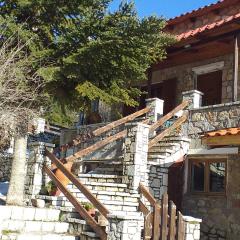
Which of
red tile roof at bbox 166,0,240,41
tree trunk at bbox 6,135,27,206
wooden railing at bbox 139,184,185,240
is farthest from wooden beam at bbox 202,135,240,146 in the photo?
red tile roof at bbox 166,0,240,41

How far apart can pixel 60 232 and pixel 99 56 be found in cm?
396

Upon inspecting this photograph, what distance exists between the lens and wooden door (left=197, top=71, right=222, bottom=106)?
15.4m

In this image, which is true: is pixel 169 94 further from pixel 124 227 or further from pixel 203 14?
pixel 124 227

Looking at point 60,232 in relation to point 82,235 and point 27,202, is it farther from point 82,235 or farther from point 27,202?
point 27,202

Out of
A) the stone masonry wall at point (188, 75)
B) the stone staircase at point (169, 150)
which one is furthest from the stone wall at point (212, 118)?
the stone masonry wall at point (188, 75)

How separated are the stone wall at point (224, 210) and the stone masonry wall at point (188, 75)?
3.81m

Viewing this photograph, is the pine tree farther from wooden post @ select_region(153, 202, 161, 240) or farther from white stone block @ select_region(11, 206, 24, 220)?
wooden post @ select_region(153, 202, 161, 240)

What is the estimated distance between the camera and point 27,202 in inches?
437

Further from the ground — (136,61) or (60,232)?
(136,61)

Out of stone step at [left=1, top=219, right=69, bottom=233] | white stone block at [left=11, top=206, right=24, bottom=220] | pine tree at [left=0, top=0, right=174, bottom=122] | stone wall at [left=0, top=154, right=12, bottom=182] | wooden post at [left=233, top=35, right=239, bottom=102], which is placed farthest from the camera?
stone wall at [left=0, top=154, right=12, bottom=182]

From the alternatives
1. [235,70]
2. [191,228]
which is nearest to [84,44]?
[191,228]

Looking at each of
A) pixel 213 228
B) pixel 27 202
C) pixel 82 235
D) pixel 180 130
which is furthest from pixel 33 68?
pixel 213 228

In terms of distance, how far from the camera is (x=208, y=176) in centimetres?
1230

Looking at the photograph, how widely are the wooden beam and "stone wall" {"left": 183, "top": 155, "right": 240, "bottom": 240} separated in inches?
65.6
